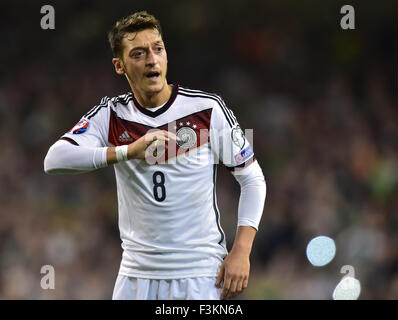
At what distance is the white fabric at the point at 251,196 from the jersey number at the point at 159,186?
0.36m

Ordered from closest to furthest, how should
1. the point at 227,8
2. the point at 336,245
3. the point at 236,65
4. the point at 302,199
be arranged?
the point at 336,245 → the point at 302,199 → the point at 236,65 → the point at 227,8

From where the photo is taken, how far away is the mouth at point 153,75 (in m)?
3.03

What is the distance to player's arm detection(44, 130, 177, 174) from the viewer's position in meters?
2.76

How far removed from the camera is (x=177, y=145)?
3004 mm

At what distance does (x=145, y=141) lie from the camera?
2.75 meters

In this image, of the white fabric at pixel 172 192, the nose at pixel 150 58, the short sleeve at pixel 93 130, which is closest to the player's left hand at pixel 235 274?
the white fabric at pixel 172 192

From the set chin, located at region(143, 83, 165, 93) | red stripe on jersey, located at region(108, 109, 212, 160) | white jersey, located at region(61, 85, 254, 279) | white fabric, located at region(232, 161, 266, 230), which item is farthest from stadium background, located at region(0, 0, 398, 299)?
chin, located at region(143, 83, 165, 93)

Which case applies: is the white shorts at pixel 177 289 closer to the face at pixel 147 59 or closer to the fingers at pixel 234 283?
the fingers at pixel 234 283

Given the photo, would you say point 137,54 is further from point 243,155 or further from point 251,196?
point 251,196

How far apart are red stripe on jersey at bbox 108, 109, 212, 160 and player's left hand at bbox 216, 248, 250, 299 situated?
0.54m

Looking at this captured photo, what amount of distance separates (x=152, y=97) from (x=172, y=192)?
484 millimetres

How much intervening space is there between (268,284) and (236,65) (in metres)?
3.31

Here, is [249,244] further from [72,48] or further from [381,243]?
[72,48]
